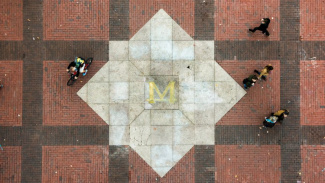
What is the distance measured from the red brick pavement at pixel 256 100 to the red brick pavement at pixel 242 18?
1.00 metres

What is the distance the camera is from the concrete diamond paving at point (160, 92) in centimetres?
847

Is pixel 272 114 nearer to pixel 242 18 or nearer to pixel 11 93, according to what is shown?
pixel 242 18

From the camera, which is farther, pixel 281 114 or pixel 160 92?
pixel 160 92

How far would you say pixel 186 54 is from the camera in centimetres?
859

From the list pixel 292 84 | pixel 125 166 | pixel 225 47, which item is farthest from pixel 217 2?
pixel 125 166

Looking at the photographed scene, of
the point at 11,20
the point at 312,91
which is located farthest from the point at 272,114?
the point at 11,20

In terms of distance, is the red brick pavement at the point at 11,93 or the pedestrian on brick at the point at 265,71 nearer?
the pedestrian on brick at the point at 265,71

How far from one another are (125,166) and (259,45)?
6371mm

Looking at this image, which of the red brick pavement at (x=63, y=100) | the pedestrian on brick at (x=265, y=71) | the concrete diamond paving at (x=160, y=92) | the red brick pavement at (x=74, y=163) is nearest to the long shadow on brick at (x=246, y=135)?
the concrete diamond paving at (x=160, y=92)

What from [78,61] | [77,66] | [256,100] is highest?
[78,61]

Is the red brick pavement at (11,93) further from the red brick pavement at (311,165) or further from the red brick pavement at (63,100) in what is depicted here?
the red brick pavement at (311,165)

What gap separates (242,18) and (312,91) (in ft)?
11.7

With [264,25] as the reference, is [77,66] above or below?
below

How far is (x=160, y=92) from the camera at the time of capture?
8.55 metres
